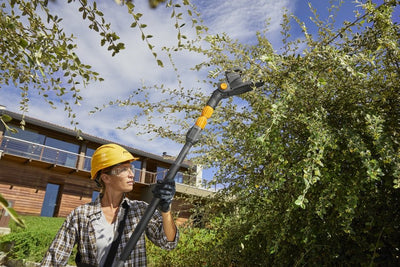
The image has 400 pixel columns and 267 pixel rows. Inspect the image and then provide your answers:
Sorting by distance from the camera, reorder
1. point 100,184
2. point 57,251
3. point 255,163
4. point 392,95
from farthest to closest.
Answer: point 255,163
point 100,184
point 392,95
point 57,251

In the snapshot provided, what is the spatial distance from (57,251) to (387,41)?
10.8 ft

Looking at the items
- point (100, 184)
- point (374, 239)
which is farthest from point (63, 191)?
point (374, 239)

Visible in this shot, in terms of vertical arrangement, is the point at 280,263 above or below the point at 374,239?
below

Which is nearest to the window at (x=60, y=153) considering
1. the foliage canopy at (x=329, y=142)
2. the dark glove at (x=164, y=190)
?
the foliage canopy at (x=329, y=142)

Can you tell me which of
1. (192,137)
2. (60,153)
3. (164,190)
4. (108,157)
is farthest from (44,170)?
(192,137)

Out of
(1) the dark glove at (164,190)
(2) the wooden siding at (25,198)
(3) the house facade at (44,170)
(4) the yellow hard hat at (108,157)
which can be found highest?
(3) the house facade at (44,170)

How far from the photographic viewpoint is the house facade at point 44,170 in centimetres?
1720

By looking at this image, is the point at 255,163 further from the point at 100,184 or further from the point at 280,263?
the point at 100,184

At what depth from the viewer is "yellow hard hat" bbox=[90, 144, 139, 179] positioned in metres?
2.87

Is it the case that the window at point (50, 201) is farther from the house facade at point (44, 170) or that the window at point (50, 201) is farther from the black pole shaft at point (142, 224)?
the black pole shaft at point (142, 224)

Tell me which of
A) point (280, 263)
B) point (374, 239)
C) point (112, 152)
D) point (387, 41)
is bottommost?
point (280, 263)

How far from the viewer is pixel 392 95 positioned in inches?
112

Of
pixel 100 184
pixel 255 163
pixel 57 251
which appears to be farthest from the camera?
pixel 255 163

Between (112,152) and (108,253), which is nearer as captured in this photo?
(108,253)
